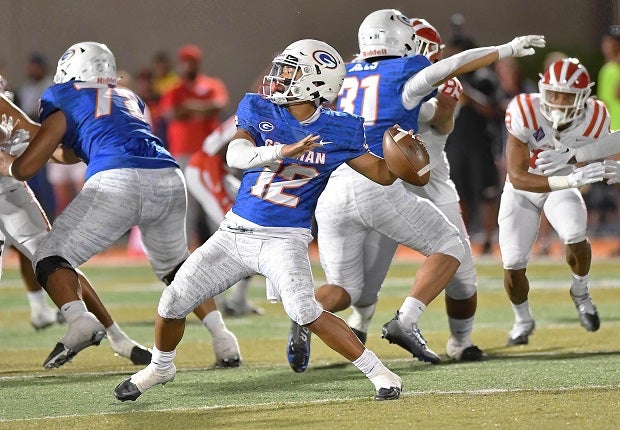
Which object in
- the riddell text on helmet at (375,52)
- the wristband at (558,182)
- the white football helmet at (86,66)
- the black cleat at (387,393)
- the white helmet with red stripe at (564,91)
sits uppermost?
the riddell text on helmet at (375,52)

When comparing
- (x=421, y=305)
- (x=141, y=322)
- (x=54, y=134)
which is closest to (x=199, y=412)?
(x=421, y=305)

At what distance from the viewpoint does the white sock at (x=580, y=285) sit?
6723 millimetres

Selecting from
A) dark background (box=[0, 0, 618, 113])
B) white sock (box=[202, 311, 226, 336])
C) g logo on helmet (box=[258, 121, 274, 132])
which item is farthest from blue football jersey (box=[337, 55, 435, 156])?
dark background (box=[0, 0, 618, 113])

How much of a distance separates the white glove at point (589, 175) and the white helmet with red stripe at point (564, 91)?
0.73 m

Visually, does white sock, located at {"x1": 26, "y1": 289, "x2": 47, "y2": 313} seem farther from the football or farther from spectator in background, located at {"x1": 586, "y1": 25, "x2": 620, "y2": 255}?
spectator in background, located at {"x1": 586, "y1": 25, "x2": 620, "y2": 255}

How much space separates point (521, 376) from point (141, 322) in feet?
11.3

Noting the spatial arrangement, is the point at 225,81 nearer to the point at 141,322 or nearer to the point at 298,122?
the point at 141,322

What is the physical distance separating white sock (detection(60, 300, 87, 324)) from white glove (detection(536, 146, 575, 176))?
2328mm

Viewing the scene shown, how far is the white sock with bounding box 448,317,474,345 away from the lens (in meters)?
6.21

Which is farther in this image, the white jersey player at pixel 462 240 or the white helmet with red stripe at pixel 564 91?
the white helmet with red stripe at pixel 564 91

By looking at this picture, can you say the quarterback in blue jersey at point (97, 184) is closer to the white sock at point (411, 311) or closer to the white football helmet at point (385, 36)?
the white sock at point (411, 311)

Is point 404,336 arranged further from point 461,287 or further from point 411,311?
point 461,287

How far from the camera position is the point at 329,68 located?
5.00 metres

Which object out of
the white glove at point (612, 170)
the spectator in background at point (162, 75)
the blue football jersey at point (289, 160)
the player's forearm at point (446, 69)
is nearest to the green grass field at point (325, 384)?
the blue football jersey at point (289, 160)
